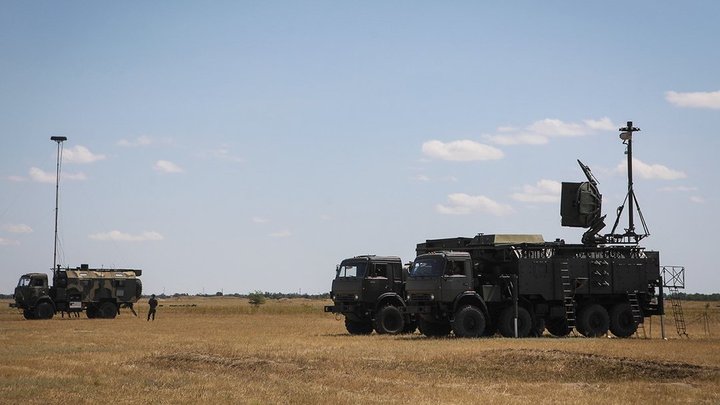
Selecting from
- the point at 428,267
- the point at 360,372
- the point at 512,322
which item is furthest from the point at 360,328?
the point at 360,372

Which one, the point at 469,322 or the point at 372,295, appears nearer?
the point at 469,322

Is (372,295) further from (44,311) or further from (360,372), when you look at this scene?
(44,311)

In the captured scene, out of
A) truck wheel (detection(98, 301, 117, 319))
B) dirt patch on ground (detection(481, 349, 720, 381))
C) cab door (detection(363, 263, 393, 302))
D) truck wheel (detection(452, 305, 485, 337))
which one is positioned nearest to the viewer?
dirt patch on ground (detection(481, 349, 720, 381))

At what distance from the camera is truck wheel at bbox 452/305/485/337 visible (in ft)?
105

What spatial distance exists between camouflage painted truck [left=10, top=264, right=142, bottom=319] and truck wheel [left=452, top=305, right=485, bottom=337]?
29.9 meters

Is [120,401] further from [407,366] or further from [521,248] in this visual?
[521,248]

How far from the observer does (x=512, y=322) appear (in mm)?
33031

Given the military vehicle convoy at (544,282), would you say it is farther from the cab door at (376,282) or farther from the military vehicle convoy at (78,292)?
the military vehicle convoy at (78,292)

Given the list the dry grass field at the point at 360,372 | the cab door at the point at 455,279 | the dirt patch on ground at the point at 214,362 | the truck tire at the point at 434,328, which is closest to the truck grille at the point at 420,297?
the cab door at the point at 455,279

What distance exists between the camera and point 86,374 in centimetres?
2078

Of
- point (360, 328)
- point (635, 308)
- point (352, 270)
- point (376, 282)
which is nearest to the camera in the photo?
point (635, 308)

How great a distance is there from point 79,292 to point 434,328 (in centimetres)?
2835

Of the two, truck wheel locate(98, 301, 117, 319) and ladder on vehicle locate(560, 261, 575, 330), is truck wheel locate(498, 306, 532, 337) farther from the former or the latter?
truck wheel locate(98, 301, 117, 319)

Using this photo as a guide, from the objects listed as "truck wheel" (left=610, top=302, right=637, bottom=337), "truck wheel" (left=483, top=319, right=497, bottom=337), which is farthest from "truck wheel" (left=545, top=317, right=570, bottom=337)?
"truck wheel" (left=483, top=319, right=497, bottom=337)
